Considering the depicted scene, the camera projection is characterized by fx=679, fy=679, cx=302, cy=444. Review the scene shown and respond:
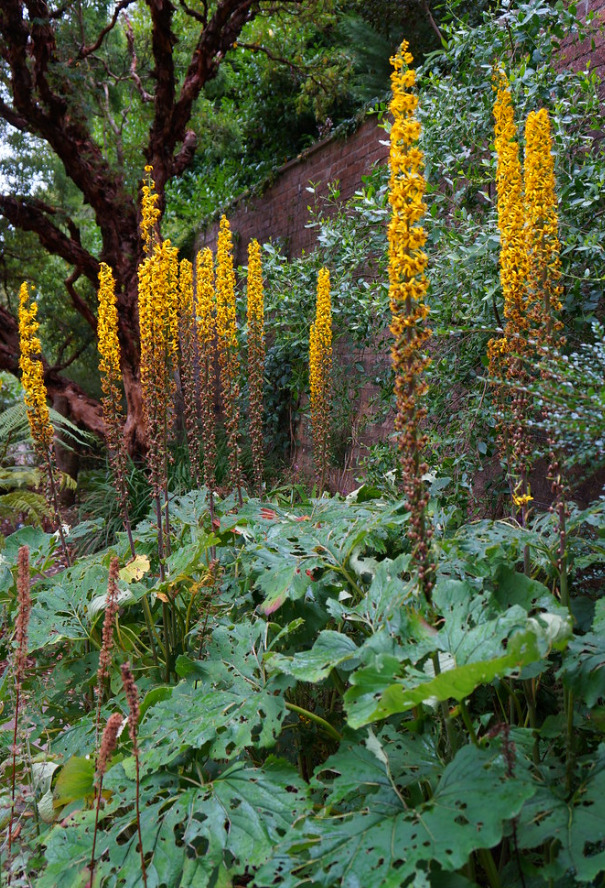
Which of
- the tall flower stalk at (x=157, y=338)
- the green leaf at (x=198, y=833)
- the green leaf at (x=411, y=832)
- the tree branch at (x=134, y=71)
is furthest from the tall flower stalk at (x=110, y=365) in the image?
the tree branch at (x=134, y=71)

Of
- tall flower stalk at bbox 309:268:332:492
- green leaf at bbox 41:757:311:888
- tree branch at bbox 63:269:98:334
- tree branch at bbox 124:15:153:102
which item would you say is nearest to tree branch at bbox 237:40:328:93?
tree branch at bbox 124:15:153:102

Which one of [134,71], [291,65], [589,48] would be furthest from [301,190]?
[589,48]

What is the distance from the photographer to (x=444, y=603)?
142 cm

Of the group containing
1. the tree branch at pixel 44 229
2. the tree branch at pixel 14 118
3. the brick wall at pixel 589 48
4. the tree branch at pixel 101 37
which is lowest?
the brick wall at pixel 589 48

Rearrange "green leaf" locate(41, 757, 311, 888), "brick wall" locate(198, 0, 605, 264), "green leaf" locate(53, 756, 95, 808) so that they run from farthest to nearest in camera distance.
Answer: "brick wall" locate(198, 0, 605, 264)
"green leaf" locate(53, 756, 95, 808)
"green leaf" locate(41, 757, 311, 888)

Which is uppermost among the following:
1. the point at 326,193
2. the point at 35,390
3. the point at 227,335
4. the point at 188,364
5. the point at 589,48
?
the point at 326,193

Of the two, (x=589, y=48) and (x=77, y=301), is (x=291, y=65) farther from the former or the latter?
(x=589, y=48)

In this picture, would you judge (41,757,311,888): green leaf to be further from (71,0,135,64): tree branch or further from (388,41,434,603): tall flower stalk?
(71,0,135,64): tree branch

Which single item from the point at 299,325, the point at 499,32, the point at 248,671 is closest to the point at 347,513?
the point at 248,671

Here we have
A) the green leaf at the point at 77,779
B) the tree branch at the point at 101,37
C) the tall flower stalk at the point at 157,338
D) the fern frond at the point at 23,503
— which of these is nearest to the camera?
the green leaf at the point at 77,779

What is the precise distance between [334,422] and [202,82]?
4.12 meters

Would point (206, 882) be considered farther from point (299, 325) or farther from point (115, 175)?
point (115, 175)

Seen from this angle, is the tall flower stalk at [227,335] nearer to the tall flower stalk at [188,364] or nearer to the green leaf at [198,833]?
the tall flower stalk at [188,364]

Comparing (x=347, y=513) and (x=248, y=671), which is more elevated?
(x=347, y=513)
